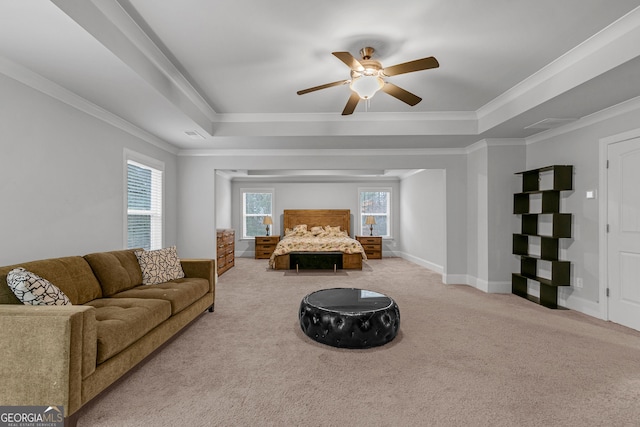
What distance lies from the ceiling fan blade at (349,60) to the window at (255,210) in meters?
6.86

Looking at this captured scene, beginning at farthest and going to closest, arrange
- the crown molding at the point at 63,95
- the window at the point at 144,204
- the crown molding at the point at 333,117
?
1. the crown molding at the point at 333,117
2. the window at the point at 144,204
3. the crown molding at the point at 63,95

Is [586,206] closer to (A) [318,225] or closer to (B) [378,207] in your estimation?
(B) [378,207]

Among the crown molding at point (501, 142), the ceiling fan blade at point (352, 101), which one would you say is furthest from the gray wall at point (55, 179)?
the crown molding at point (501, 142)

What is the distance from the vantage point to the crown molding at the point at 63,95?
249cm

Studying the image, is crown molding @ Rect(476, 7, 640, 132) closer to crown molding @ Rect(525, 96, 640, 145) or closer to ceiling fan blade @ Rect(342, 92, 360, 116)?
crown molding @ Rect(525, 96, 640, 145)

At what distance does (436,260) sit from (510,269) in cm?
201

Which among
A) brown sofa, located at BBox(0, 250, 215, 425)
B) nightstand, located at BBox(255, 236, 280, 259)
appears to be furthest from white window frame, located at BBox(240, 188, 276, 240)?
brown sofa, located at BBox(0, 250, 215, 425)

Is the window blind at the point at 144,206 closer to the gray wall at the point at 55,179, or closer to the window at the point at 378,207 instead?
the gray wall at the point at 55,179

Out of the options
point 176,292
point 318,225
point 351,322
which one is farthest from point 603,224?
point 318,225

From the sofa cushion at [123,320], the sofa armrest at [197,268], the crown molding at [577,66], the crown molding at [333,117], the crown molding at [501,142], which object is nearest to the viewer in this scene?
the sofa cushion at [123,320]

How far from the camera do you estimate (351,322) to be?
271cm

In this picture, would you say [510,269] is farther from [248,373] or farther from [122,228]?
[122,228]

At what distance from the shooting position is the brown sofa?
5.43 feet

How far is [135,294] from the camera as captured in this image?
289 centimetres
